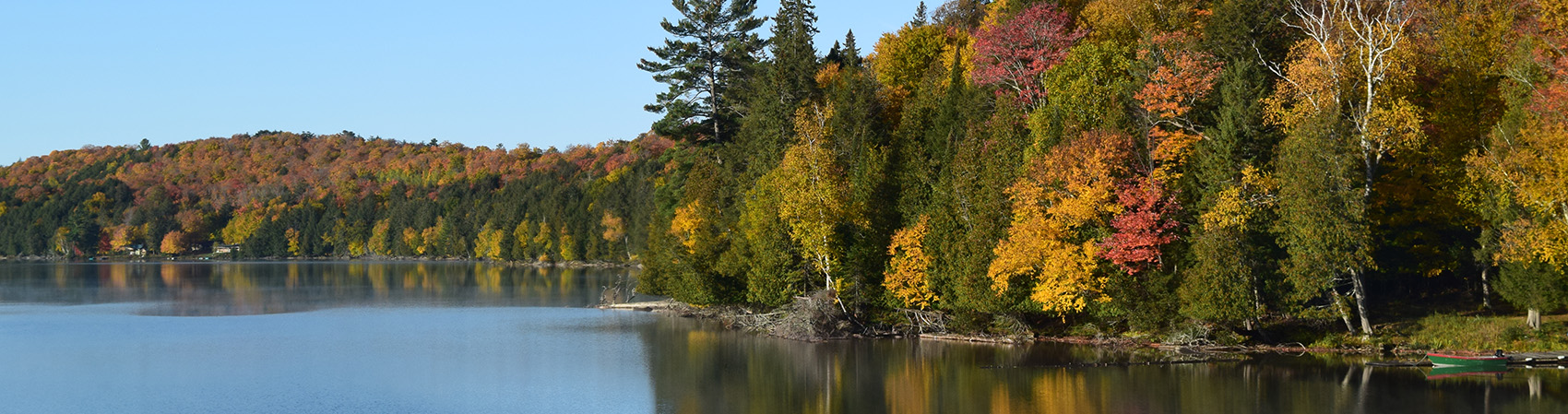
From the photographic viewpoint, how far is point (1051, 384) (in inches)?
1619

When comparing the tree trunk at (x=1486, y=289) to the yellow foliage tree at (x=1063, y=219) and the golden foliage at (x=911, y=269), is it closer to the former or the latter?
the yellow foliage tree at (x=1063, y=219)

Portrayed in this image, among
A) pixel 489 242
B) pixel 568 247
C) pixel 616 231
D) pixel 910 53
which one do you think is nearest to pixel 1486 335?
pixel 910 53

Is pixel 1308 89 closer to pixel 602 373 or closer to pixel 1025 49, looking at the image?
pixel 1025 49

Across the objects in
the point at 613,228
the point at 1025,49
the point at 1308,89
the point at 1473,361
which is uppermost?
the point at 1025,49

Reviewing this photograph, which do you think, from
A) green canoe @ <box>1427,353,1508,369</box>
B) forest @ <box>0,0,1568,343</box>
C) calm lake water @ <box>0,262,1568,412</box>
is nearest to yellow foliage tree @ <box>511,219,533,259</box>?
calm lake water @ <box>0,262,1568,412</box>

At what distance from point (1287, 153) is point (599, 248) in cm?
11813

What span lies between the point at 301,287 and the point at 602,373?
8389cm

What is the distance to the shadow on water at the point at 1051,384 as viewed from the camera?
3612cm

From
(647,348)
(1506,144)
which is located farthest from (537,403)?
(1506,144)

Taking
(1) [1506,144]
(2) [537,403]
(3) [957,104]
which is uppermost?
(3) [957,104]

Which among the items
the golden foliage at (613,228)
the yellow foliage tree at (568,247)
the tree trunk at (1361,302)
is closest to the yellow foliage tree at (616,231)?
the golden foliage at (613,228)

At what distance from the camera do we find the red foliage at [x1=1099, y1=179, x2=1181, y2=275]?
48.2m

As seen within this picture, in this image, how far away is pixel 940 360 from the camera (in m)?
49.0

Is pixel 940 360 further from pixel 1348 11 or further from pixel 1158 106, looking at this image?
pixel 1348 11
